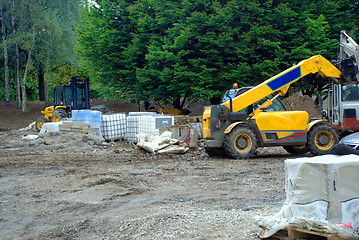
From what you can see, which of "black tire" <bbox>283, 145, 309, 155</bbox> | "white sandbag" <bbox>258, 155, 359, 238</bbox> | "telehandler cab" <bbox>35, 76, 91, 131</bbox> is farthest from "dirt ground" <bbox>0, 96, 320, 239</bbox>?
"telehandler cab" <bbox>35, 76, 91, 131</bbox>

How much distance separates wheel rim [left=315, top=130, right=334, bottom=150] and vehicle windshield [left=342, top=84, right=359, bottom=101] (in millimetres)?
1839

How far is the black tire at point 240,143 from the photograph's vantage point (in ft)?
40.2

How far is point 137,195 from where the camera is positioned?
24.7 ft

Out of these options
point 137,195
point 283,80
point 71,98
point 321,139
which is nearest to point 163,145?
point 283,80

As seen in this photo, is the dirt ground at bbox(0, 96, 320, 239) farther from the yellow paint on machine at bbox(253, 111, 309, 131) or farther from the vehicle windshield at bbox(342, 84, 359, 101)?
the vehicle windshield at bbox(342, 84, 359, 101)

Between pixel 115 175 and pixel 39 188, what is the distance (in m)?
1.84

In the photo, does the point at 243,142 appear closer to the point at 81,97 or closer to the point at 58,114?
the point at 81,97

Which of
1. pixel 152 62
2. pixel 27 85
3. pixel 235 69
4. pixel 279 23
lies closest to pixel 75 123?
pixel 152 62

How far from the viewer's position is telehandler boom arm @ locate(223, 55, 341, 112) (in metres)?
12.7

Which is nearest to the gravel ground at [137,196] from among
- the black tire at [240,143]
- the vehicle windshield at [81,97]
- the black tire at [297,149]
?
the black tire at [240,143]

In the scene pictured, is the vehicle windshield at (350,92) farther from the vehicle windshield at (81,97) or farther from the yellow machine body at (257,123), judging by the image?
the vehicle windshield at (81,97)

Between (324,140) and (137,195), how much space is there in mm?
7478

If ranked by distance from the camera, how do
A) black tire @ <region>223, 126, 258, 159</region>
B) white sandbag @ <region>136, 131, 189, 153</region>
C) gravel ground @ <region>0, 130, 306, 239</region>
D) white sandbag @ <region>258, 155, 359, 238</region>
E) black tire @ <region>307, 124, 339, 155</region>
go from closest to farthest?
1. white sandbag @ <region>258, 155, 359, 238</region>
2. gravel ground @ <region>0, 130, 306, 239</region>
3. black tire @ <region>223, 126, 258, 159</region>
4. black tire @ <region>307, 124, 339, 155</region>
5. white sandbag @ <region>136, 131, 189, 153</region>

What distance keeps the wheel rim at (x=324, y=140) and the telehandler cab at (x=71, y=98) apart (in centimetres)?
1622
